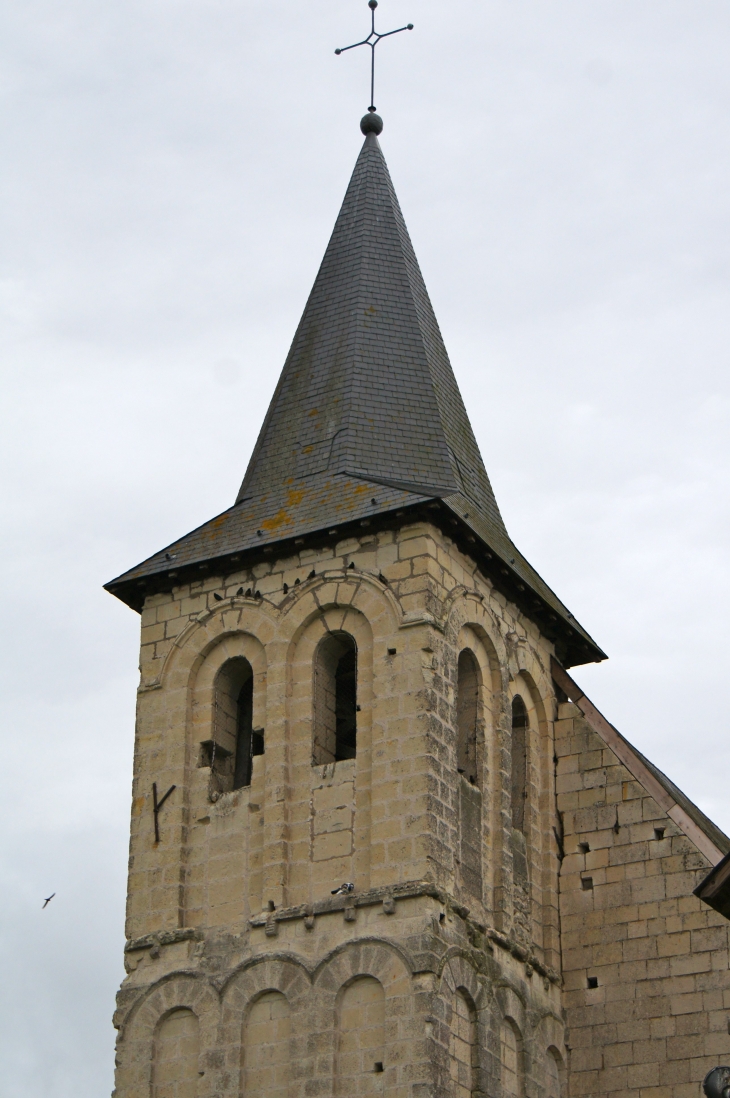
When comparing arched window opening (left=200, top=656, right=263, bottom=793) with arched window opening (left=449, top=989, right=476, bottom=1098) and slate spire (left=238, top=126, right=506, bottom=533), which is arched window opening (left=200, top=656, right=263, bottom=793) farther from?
arched window opening (left=449, top=989, right=476, bottom=1098)

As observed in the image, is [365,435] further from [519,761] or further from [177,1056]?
[177,1056]

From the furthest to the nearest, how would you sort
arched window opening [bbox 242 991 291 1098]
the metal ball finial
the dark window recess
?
the metal ball finial < the dark window recess < arched window opening [bbox 242 991 291 1098]

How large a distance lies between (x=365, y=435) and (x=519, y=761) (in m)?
5.00

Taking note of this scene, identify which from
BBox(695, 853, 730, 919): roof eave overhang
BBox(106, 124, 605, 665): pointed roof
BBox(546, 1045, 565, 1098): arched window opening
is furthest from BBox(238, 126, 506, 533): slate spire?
BBox(695, 853, 730, 919): roof eave overhang

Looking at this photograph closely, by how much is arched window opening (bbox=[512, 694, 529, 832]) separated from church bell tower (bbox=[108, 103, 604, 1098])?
3 cm

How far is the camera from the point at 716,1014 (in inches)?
941

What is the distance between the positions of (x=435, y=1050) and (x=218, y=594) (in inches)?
285

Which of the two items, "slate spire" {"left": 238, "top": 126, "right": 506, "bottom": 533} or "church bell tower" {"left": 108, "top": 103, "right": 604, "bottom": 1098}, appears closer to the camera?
"church bell tower" {"left": 108, "top": 103, "right": 604, "bottom": 1098}

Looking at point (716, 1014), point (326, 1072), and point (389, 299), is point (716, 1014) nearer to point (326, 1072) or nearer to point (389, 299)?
point (326, 1072)

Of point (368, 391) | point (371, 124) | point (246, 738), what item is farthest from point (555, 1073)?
point (371, 124)

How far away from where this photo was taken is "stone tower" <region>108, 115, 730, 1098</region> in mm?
22312

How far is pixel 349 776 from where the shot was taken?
77.3 feet

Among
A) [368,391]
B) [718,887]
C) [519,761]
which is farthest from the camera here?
[368,391]

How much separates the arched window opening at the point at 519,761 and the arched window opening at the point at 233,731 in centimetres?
363
